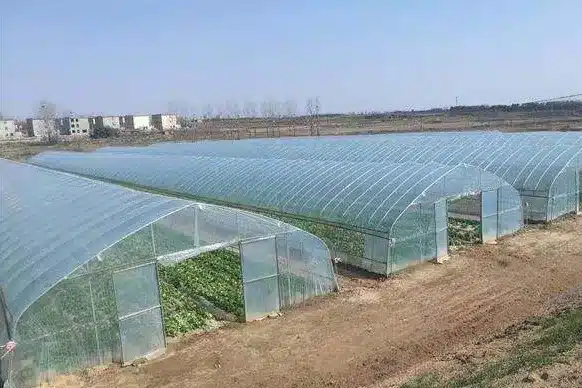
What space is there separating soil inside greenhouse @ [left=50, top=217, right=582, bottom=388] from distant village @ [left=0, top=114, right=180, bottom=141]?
137 metres

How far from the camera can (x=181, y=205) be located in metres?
14.6

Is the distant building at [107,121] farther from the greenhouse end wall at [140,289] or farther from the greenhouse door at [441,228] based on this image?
the greenhouse end wall at [140,289]

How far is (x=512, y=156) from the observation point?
27.5m

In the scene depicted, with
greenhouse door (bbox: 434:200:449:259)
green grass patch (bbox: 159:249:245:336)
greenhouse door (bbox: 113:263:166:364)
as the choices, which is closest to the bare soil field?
greenhouse door (bbox: 434:200:449:259)

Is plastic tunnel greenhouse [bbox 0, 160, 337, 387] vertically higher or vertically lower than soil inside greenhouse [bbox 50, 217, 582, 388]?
higher

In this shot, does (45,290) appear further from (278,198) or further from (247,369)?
(278,198)

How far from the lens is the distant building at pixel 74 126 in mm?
159000

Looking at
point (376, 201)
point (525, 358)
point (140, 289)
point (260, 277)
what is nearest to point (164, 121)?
point (376, 201)

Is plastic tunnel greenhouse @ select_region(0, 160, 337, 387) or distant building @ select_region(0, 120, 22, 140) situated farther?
distant building @ select_region(0, 120, 22, 140)

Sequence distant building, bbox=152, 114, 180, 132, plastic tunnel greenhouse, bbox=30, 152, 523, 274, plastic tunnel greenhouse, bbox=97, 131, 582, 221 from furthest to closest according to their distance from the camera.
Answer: distant building, bbox=152, 114, 180, 132
plastic tunnel greenhouse, bbox=97, 131, 582, 221
plastic tunnel greenhouse, bbox=30, 152, 523, 274

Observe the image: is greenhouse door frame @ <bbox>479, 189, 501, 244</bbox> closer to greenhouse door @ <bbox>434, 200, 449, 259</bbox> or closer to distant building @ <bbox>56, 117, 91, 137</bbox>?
greenhouse door @ <bbox>434, 200, 449, 259</bbox>

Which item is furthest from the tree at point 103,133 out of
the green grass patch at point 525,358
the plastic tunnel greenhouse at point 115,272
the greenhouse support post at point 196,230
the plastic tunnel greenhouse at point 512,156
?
the green grass patch at point 525,358

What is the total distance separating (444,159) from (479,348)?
19.6m

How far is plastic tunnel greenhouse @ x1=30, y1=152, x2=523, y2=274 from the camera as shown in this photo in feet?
60.8
